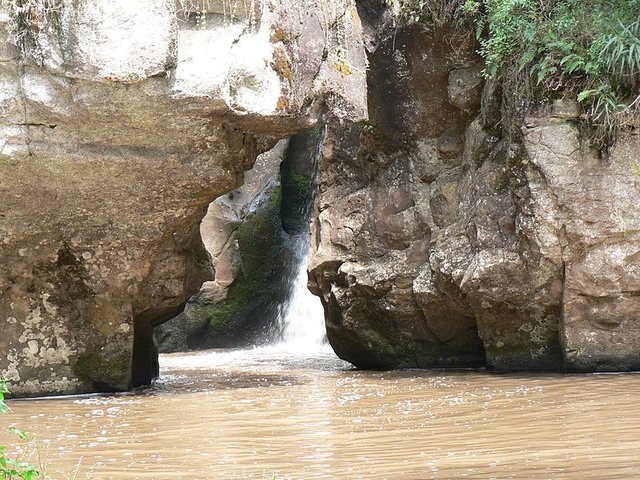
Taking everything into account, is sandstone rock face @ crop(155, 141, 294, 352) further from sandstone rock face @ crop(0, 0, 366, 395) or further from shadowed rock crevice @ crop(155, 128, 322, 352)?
sandstone rock face @ crop(0, 0, 366, 395)

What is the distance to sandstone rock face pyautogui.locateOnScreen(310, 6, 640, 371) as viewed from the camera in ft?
27.8

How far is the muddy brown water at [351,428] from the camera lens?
4.70 meters

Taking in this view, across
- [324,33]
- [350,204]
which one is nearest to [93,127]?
[324,33]

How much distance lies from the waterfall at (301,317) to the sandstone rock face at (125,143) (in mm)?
4589

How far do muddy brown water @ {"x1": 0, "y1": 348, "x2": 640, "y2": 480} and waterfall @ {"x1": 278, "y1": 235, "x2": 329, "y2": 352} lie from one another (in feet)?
14.6

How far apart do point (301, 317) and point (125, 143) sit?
7.03m

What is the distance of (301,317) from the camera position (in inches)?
560

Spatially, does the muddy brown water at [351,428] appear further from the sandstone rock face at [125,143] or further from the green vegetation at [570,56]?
the green vegetation at [570,56]

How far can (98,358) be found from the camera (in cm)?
854

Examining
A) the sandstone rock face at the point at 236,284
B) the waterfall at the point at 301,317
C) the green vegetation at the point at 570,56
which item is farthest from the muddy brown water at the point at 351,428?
the sandstone rock face at the point at 236,284

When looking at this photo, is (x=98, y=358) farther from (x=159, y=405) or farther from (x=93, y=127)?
(x=93, y=127)

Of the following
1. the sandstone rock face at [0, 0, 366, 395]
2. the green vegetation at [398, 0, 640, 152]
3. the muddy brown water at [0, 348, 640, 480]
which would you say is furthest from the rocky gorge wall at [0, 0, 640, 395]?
the muddy brown water at [0, 348, 640, 480]

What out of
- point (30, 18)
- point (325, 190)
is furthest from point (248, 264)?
point (30, 18)

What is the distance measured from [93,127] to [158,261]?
181 cm
